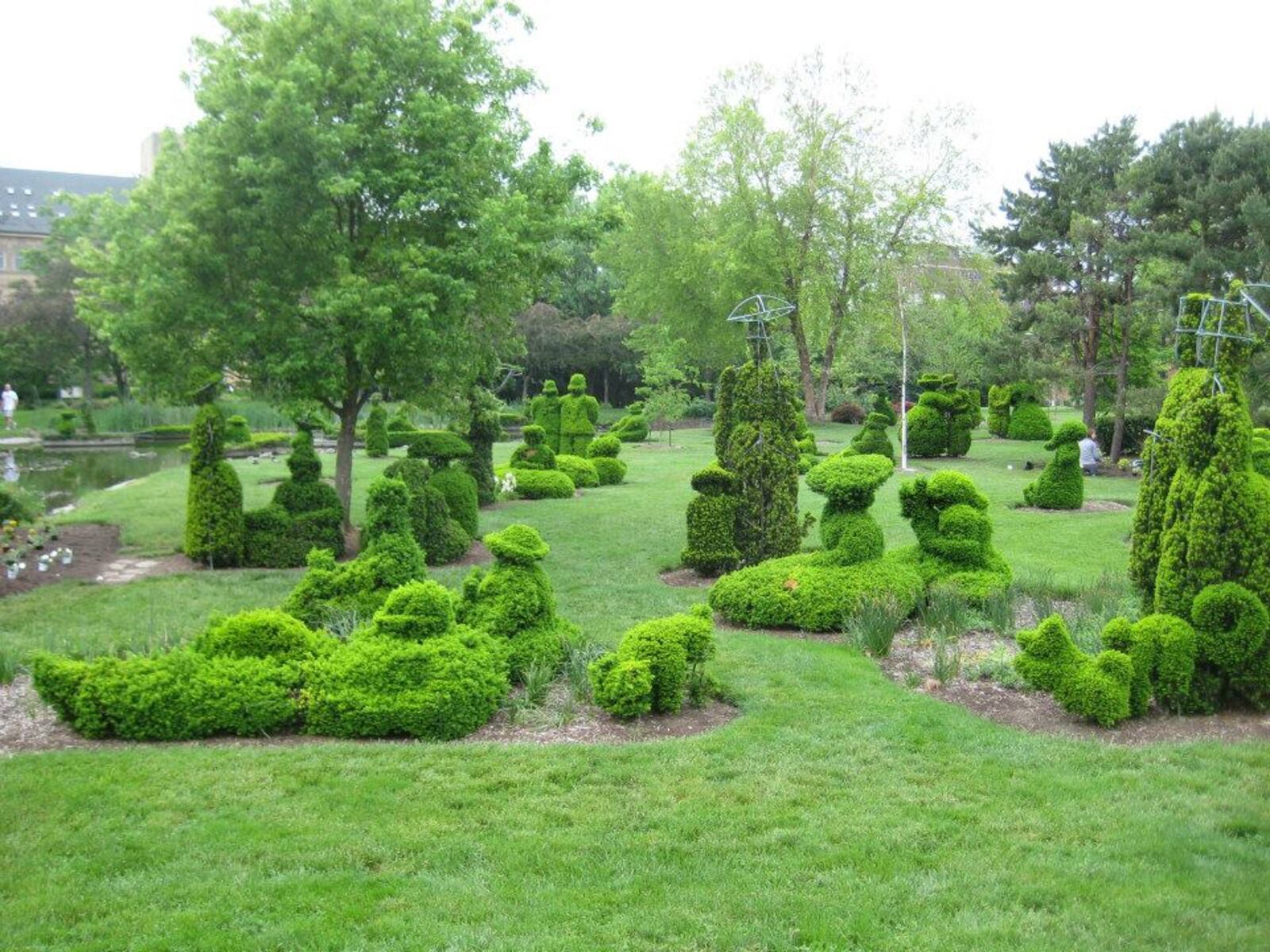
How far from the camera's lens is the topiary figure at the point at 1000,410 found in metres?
34.2

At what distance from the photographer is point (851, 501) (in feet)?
33.6

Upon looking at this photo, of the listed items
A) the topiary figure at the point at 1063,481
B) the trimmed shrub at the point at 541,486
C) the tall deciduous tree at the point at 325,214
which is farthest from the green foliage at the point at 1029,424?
the tall deciduous tree at the point at 325,214

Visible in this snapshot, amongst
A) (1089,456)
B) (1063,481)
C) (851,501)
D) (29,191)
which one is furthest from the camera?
(29,191)

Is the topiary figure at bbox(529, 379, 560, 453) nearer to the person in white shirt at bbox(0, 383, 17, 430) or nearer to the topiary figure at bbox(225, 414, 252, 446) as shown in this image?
the topiary figure at bbox(225, 414, 252, 446)

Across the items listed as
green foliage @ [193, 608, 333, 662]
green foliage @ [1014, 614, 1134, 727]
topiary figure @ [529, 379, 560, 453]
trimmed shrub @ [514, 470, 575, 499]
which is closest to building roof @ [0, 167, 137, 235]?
topiary figure @ [529, 379, 560, 453]

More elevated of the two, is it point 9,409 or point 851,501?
point 9,409

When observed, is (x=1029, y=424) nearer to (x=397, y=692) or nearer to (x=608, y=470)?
(x=608, y=470)

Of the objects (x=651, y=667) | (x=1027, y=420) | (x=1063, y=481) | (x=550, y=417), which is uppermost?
(x=1027, y=420)

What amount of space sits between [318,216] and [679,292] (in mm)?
32153

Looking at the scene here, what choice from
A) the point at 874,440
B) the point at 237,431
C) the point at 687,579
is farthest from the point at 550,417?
the point at 687,579

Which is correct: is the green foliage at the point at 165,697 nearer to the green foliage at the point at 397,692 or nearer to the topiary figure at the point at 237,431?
the green foliage at the point at 397,692

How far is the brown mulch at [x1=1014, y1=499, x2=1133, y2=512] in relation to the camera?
18.6 metres

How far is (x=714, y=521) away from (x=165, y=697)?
6986 mm

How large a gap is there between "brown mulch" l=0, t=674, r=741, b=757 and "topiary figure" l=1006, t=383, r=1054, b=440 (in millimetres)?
28365
